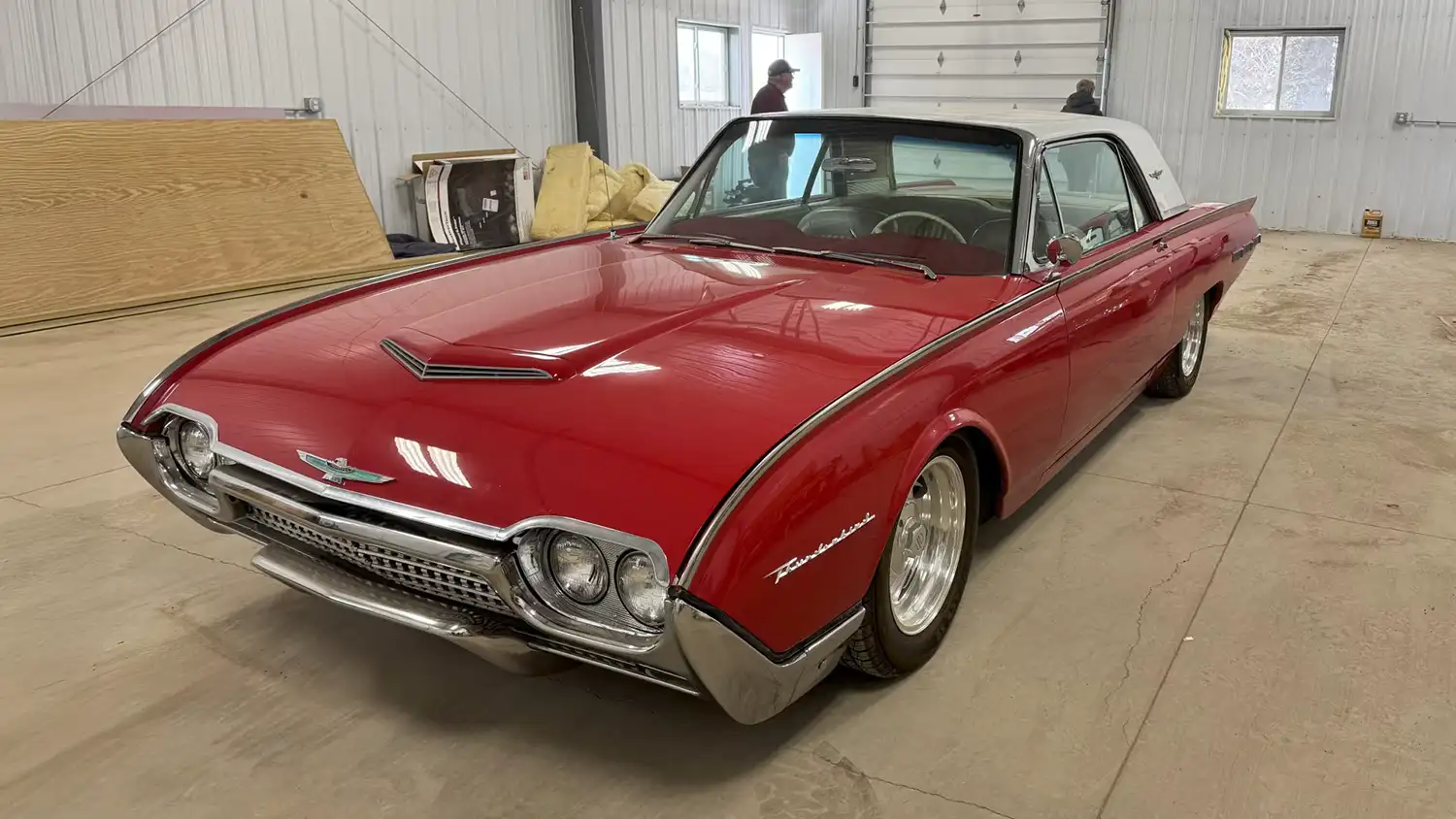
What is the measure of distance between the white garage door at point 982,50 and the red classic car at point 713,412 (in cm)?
986

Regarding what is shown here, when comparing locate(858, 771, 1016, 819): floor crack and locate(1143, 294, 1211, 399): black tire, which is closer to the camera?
locate(858, 771, 1016, 819): floor crack

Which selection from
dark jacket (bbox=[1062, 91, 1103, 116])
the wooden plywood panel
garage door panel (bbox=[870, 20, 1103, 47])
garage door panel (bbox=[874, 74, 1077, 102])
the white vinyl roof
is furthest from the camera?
garage door panel (bbox=[874, 74, 1077, 102])

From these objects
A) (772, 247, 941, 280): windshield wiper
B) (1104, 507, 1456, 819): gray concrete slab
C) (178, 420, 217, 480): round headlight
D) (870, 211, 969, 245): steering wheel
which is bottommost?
(1104, 507, 1456, 819): gray concrete slab

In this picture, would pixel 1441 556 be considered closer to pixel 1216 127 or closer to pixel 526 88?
pixel 526 88

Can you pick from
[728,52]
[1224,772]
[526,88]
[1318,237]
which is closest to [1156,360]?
[1224,772]

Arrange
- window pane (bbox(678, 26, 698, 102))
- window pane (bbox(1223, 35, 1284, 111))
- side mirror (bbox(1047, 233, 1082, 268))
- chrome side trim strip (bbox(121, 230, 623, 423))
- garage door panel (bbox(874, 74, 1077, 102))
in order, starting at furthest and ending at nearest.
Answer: garage door panel (bbox(874, 74, 1077, 102))
window pane (bbox(678, 26, 698, 102))
window pane (bbox(1223, 35, 1284, 111))
side mirror (bbox(1047, 233, 1082, 268))
chrome side trim strip (bbox(121, 230, 623, 423))

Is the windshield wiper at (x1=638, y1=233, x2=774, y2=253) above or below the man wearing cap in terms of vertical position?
below

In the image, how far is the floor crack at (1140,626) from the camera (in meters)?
2.40

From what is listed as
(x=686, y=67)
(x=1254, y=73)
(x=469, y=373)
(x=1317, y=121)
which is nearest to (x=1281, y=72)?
(x=1254, y=73)

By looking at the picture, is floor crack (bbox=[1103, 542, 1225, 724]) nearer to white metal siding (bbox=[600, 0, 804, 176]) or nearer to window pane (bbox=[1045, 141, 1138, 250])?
window pane (bbox=[1045, 141, 1138, 250])

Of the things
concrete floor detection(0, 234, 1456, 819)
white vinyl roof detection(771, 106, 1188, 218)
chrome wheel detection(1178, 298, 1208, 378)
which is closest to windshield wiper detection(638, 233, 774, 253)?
white vinyl roof detection(771, 106, 1188, 218)

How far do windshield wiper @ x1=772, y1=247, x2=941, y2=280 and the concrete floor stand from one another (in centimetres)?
91

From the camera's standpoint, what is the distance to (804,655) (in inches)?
75.2

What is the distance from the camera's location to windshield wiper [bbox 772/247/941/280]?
293 cm
